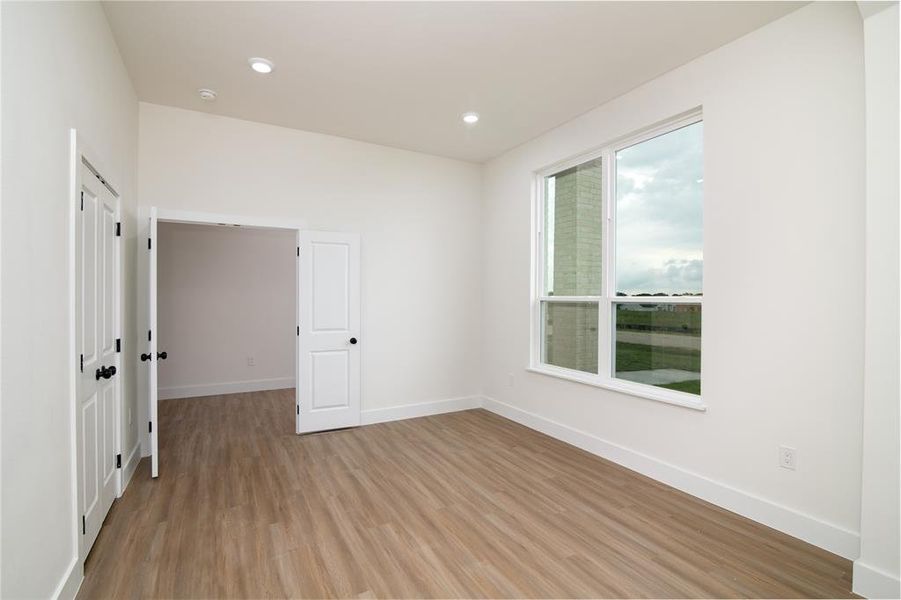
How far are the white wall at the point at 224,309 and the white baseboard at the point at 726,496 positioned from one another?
14.2 ft

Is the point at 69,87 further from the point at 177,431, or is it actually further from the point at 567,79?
the point at 177,431

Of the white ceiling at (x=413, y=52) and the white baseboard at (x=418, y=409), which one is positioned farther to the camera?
the white baseboard at (x=418, y=409)

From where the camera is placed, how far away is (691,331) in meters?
3.21

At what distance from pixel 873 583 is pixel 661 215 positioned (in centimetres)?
248

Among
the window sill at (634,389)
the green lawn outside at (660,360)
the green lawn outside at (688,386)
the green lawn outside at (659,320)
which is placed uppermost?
the green lawn outside at (659,320)

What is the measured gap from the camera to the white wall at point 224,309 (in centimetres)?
602

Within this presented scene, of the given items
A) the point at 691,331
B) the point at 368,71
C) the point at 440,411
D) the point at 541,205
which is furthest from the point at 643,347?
the point at 368,71

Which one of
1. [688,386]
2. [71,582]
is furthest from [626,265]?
[71,582]

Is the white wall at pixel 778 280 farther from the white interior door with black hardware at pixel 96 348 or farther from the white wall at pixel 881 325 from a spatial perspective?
the white interior door with black hardware at pixel 96 348

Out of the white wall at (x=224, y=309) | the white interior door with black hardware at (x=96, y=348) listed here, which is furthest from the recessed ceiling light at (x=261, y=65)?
the white wall at (x=224, y=309)

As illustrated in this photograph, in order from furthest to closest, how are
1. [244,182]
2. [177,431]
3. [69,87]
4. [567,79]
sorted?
[177,431], [244,182], [567,79], [69,87]

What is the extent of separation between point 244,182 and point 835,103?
4.58 m

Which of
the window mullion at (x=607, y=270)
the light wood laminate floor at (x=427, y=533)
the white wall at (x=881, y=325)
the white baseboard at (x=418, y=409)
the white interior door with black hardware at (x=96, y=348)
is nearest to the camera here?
the white wall at (x=881, y=325)

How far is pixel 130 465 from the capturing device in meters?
3.40
